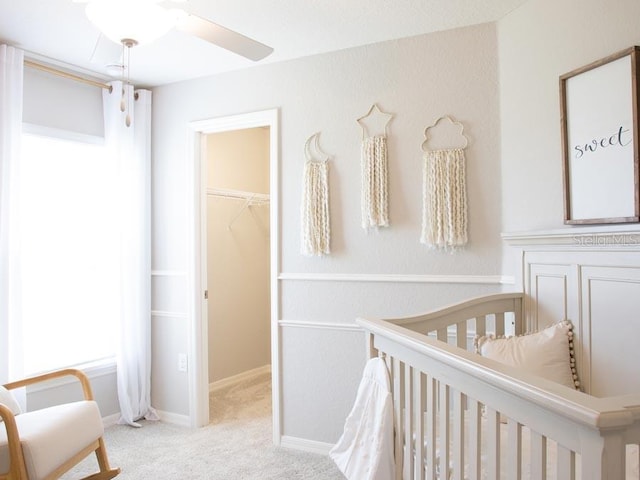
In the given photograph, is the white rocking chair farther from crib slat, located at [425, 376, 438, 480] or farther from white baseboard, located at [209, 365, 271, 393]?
white baseboard, located at [209, 365, 271, 393]

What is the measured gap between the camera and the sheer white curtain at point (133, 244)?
3.25m

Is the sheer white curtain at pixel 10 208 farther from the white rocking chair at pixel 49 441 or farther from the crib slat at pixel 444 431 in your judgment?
the crib slat at pixel 444 431

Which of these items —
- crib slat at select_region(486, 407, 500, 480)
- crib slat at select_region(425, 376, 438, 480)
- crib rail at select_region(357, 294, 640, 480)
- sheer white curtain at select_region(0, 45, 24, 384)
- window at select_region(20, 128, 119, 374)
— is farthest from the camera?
window at select_region(20, 128, 119, 374)

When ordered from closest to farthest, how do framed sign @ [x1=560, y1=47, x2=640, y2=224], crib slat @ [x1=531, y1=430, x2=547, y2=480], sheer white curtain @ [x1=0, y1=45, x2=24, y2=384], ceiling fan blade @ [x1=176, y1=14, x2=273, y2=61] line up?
1. crib slat @ [x1=531, y1=430, x2=547, y2=480]
2. ceiling fan blade @ [x1=176, y1=14, x2=273, y2=61]
3. framed sign @ [x1=560, y1=47, x2=640, y2=224]
4. sheer white curtain @ [x1=0, y1=45, x2=24, y2=384]

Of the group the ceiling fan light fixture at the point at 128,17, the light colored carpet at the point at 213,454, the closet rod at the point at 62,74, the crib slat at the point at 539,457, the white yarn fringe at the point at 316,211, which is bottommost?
the light colored carpet at the point at 213,454

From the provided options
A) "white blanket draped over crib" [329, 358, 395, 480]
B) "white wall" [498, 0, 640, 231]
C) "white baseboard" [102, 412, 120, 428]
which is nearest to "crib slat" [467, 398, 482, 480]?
"white blanket draped over crib" [329, 358, 395, 480]

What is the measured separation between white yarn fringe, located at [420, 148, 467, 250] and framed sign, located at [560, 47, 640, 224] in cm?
54

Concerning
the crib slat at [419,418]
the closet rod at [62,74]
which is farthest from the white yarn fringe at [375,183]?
the closet rod at [62,74]

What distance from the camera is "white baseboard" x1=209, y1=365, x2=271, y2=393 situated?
4051 millimetres

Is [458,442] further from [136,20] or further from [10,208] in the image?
[10,208]

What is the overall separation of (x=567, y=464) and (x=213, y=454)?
2338 mm

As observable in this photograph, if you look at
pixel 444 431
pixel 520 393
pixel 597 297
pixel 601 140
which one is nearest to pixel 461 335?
pixel 597 297

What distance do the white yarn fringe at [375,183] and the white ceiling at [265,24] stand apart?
1.90ft

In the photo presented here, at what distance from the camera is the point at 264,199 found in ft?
15.0
